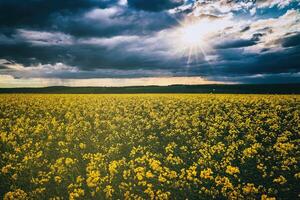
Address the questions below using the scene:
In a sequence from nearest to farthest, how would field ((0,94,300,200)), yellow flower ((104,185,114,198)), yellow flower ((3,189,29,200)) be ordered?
1. yellow flower ((104,185,114,198))
2. yellow flower ((3,189,29,200))
3. field ((0,94,300,200))

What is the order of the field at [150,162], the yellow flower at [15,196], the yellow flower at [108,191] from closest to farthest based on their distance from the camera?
1. the yellow flower at [108,191]
2. the yellow flower at [15,196]
3. the field at [150,162]

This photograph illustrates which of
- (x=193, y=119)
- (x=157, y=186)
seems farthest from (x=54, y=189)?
(x=193, y=119)

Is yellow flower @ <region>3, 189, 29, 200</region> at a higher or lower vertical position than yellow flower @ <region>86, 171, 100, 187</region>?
lower

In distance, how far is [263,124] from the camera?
17109 millimetres

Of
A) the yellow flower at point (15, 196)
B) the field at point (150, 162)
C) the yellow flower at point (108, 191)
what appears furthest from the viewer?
the field at point (150, 162)

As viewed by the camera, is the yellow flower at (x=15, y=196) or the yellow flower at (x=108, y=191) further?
the yellow flower at (x=15, y=196)

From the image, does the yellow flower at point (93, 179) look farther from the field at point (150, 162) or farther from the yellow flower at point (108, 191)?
the yellow flower at point (108, 191)

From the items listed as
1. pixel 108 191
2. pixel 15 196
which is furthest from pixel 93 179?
pixel 15 196

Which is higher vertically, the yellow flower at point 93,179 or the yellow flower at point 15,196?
the yellow flower at point 93,179

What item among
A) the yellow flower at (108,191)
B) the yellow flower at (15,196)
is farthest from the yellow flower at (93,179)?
the yellow flower at (15,196)

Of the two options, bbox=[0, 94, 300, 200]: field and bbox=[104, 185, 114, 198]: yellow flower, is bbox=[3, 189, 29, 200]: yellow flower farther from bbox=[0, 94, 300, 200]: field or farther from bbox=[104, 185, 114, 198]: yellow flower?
bbox=[104, 185, 114, 198]: yellow flower

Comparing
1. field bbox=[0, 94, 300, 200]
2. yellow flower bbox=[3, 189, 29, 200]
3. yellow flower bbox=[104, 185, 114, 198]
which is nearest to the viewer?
yellow flower bbox=[104, 185, 114, 198]

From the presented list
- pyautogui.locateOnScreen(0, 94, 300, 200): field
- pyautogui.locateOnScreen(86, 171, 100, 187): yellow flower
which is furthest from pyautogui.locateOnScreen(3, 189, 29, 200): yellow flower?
pyautogui.locateOnScreen(86, 171, 100, 187): yellow flower

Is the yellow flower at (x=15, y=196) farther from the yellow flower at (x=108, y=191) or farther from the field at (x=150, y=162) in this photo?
Answer: the yellow flower at (x=108, y=191)
